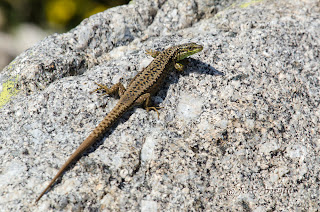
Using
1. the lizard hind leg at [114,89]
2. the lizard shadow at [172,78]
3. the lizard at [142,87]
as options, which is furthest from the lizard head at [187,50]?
the lizard hind leg at [114,89]

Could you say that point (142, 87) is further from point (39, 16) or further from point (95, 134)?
point (39, 16)

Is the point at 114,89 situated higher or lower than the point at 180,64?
higher

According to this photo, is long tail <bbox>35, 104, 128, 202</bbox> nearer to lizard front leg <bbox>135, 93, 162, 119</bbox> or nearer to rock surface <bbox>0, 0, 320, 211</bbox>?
rock surface <bbox>0, 0, 320, 211</bbox>

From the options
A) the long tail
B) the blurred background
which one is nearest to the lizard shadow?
the long tail

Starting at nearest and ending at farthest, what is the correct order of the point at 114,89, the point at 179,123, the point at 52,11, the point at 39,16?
the point at 179,123
the point at 114,89
the point at 52,11
the point at 39,16

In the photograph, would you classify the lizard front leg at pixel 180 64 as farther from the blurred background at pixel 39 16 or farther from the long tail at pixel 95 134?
the blurred background at pixel 39 16

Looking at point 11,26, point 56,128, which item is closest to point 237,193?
point 56,128

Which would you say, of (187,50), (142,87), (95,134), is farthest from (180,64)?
(95,134)

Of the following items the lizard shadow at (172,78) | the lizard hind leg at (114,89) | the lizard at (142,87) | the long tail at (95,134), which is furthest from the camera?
the lizard hind leg at (114,89)
